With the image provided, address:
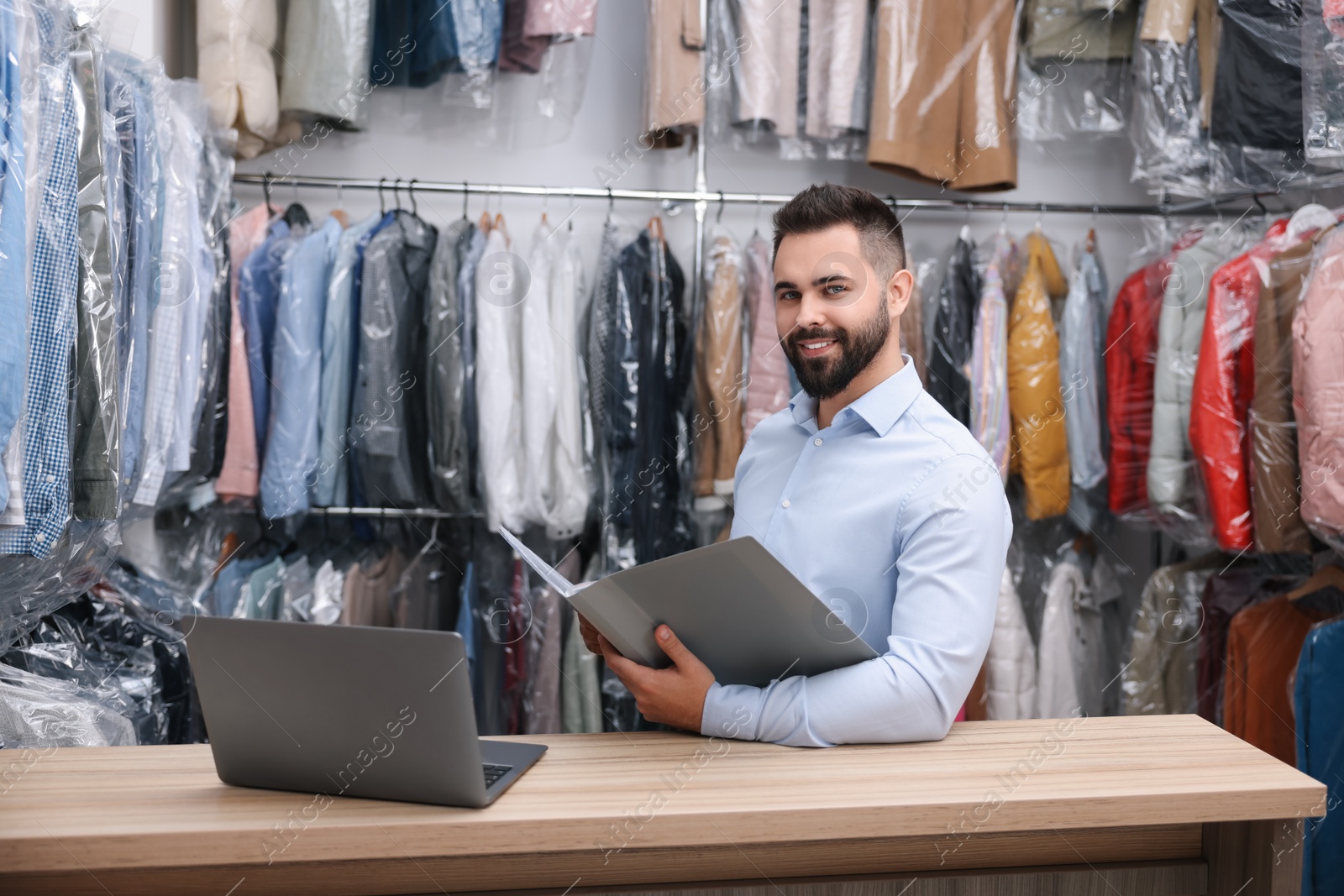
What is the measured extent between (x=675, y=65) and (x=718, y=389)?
0.86 meters

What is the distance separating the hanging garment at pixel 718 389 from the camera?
279 cm

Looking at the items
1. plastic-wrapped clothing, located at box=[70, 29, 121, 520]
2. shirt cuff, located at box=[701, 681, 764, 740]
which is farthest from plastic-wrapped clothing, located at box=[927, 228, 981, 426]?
plastic-wrapped clothing, located at box=[70, 29, 121, 520]

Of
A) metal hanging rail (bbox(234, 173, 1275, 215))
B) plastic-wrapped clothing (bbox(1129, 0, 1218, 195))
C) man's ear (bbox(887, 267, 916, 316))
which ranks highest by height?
plastic-wrapped clothing (bbox(1129, 0, 1218, 195))

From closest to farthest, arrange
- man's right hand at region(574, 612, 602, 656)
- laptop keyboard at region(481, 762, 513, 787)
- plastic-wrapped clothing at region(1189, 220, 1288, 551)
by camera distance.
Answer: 1. laptop keyboard at region(481, 762, 513, 787)
2. man's right hand at region(574, 612, 602, 656)
3. plastic-wrapped clothing at region(1189, 220, 1288, 551)

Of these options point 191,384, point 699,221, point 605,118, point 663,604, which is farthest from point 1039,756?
point 605,118

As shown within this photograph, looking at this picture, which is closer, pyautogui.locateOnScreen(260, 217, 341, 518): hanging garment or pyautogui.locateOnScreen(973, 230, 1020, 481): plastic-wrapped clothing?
pyautogui.locateOnScreen(260, 217, 341, 518): hanging garment

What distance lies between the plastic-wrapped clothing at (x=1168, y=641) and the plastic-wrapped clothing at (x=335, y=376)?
6.23 feet

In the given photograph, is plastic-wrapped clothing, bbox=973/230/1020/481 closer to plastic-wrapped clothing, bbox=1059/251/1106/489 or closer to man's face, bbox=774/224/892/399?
plastic-wrapped clothing, bbox=1059/251/1106/489

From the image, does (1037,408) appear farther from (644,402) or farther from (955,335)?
(644,402)

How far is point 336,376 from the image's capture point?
2709 millimetres

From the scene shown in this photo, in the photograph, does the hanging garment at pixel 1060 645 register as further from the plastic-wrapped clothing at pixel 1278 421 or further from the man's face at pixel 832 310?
the man's face at pixel 832 310

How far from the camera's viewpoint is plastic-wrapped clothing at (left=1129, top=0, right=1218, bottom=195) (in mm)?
2766

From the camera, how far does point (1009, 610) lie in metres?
2.93

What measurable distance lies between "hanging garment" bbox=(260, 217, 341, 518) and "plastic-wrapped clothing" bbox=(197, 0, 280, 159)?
13.8 inches
